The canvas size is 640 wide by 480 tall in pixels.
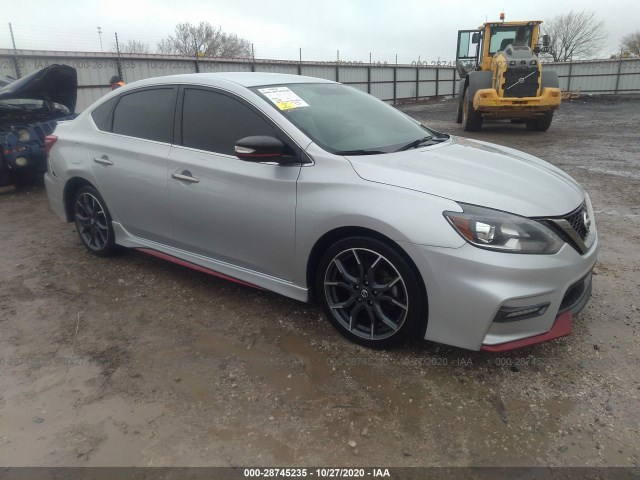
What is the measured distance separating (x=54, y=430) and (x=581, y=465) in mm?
2374

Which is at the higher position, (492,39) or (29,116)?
(492,39)

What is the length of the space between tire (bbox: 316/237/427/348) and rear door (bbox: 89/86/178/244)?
143 cm

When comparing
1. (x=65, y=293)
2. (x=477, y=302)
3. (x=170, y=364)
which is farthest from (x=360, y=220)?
(x=65, y=293)

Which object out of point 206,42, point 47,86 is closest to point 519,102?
point 47,86

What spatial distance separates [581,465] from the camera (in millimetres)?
1993

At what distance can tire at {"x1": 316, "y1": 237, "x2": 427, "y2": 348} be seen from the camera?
8.36 feet

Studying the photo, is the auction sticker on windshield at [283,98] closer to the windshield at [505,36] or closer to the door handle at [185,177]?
the door handle at [185,177]

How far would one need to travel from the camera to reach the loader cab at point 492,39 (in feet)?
43.4

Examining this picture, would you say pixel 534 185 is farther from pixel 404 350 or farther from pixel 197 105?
pixel 197 105

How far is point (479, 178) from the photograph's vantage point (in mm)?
2652

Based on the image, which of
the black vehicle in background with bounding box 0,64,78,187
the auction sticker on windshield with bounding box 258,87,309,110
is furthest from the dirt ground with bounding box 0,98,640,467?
the black vehicle in background with bounding box 0,64,78,187

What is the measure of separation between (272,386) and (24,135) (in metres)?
6.34

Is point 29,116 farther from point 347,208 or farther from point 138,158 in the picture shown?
point 347,208

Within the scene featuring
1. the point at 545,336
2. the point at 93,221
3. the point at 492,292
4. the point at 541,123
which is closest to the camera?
the point at 492,292
